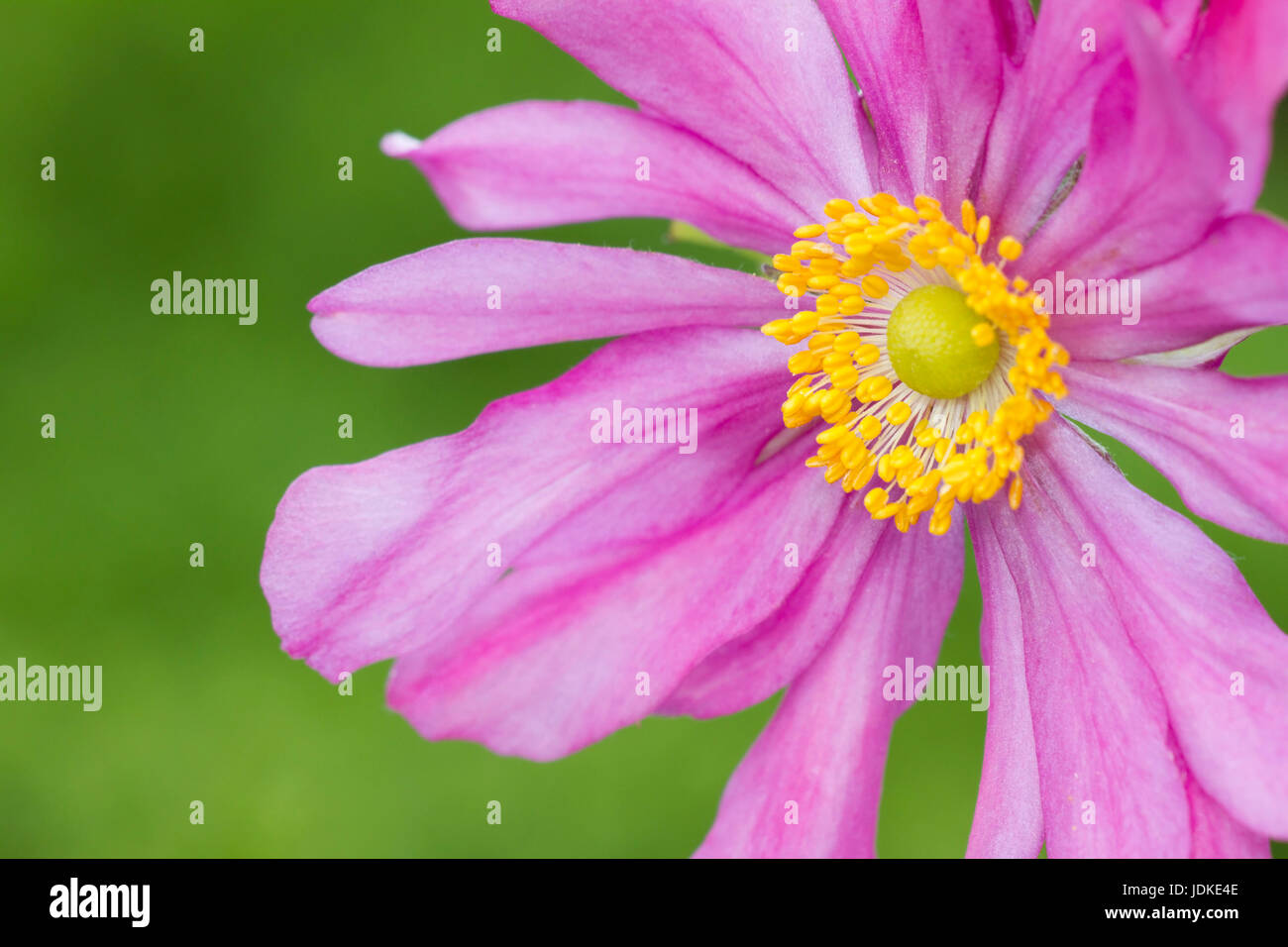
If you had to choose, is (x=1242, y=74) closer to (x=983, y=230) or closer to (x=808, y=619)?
(x=983, y=230)

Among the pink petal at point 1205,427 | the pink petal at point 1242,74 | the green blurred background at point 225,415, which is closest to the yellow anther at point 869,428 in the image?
the pink petal at point 1205,427

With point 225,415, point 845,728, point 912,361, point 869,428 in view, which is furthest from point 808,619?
point 225,415

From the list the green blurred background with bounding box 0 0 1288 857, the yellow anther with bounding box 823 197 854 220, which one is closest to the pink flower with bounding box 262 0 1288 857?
the yellow anther with bounding box 823 197 854 220

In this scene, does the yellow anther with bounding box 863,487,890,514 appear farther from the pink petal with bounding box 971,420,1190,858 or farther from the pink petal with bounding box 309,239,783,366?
the pink petal with bounding box 309,239,783,366

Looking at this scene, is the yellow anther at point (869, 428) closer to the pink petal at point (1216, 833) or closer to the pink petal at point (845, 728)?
the pink petal at point (845, 728)

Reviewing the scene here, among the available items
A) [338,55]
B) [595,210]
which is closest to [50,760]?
[338,55]

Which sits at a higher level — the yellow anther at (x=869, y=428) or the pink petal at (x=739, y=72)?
the pink petal at (x=739, y=72)
